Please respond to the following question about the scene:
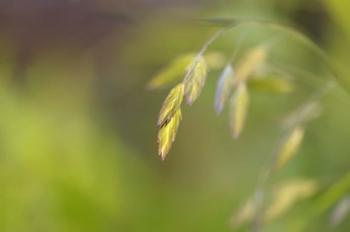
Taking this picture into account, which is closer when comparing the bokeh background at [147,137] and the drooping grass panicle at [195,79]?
the drooping grass panicle at [195,79]

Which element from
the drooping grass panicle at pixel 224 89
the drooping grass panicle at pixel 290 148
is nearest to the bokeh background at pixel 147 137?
the drooping grass panicle at pixel 290 148

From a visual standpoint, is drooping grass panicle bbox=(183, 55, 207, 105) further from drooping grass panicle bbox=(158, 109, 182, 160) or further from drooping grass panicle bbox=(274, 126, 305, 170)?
drooping grass panicle bbox=(274, 126, 305, 170)

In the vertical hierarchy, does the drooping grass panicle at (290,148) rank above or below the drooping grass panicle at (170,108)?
above

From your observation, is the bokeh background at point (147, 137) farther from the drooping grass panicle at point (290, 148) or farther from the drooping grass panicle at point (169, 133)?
the drooping grass panicle at point (169, 133)

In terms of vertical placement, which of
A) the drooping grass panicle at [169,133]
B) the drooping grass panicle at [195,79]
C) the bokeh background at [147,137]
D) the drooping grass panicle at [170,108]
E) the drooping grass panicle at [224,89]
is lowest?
the drooping grass panicle at [169,133]

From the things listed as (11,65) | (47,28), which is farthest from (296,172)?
(47,28)

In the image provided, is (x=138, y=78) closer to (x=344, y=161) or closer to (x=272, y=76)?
(x=344, y=161)

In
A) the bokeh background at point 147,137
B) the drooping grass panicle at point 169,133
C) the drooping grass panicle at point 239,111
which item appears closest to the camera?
the drooping grass panicle at point 169,133

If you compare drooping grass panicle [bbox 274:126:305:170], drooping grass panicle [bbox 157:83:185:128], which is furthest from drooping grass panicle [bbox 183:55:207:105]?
drooping grass panicle [bbox 274:126:305:170]

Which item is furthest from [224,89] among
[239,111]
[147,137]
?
[147,137]
